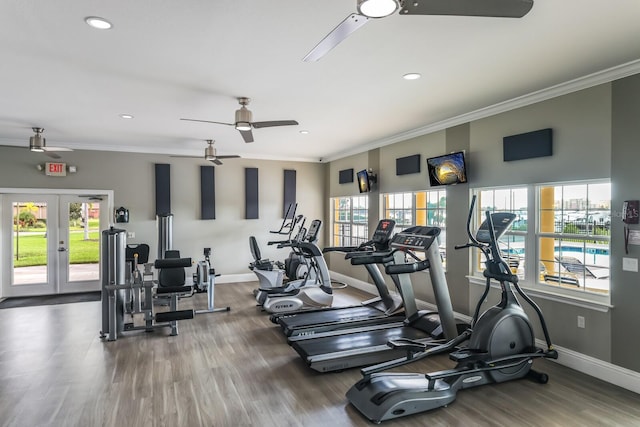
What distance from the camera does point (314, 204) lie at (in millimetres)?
9445

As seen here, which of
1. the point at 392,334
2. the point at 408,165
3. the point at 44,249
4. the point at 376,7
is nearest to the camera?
the point at 376,7

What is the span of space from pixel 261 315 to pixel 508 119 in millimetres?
4543

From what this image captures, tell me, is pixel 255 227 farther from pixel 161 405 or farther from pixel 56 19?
pixel 56 19

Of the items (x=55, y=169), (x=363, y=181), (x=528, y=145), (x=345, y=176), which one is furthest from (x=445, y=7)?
(x=55, y=169)

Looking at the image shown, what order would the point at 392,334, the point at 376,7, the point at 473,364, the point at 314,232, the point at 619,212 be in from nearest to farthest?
the point at 376,7 < the point at 473,364 < the point at 619,212 < the point at 392,334 < the point at 314,232

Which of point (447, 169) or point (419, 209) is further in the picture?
point (419, 209)

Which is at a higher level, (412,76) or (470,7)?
(412,76)

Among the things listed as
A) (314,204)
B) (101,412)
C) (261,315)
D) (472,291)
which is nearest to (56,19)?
(101,412)

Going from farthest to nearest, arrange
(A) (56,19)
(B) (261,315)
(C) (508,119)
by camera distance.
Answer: (B) (261,315) → (C) (508,119) → (A) (56,19)

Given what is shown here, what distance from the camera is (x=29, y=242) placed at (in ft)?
23.7

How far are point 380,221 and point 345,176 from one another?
3.67 meters

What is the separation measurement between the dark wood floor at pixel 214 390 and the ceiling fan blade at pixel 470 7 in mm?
2866

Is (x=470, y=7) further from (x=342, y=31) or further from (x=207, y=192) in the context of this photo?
(x=207, y=192)

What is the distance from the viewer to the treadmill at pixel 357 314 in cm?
473
